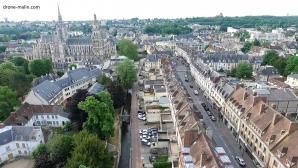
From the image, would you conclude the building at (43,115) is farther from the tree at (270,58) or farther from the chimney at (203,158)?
the tree at (270,58)

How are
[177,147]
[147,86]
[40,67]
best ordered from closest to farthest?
1. [177,147]
2. [147,86]
3. [40,67]

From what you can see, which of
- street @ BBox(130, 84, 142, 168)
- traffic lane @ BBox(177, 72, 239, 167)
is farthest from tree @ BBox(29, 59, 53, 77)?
traffic lane @ BBox(177, 72, 239, 167)

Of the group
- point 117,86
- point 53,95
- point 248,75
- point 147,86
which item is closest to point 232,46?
point 248,75

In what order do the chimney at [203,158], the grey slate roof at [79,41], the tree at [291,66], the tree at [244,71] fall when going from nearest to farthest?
1. the chimney at [203,158]
2. the tree at [291,66]
3. the tree at [244,71]
4. the grey slate roof at [79,41]

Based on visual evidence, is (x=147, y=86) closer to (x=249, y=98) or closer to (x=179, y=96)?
(x=179, y=96)

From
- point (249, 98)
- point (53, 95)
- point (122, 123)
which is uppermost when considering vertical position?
point (249, 98)

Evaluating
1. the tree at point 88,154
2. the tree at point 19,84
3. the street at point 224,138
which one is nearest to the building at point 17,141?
the tree at point 88,154
